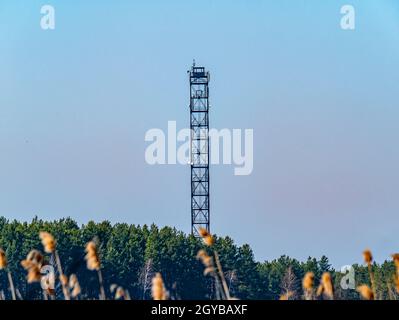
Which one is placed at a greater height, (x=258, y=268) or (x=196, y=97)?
(x=196, y=97)

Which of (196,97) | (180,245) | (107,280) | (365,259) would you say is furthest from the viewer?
(180,245)

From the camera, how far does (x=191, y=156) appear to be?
356 ft

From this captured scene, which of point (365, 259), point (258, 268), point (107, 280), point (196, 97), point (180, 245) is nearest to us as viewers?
point (365, 259)

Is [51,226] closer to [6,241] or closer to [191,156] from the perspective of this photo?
[6,241]

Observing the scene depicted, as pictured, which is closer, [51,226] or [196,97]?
[196,97]

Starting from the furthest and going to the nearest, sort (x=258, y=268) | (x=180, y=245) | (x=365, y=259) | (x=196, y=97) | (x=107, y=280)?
(x=258, y=268), (x=180, y=245), (x=107, y=280), (x=196, y=97), (x=365, y=259)

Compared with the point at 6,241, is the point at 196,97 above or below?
above
